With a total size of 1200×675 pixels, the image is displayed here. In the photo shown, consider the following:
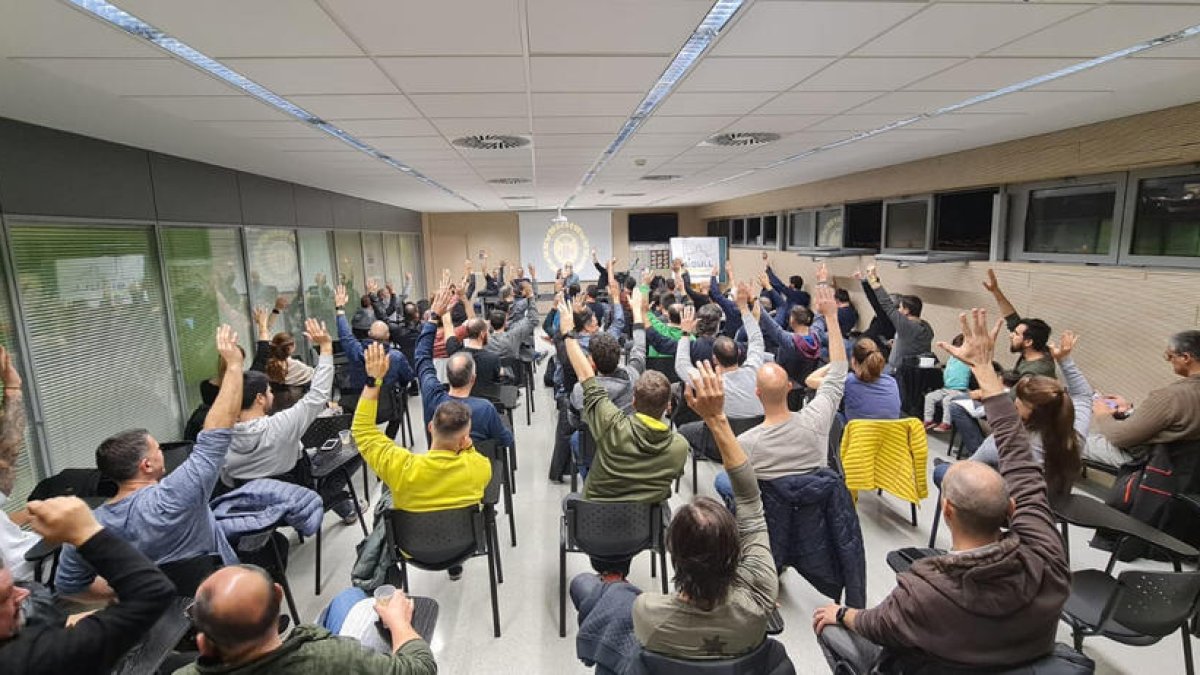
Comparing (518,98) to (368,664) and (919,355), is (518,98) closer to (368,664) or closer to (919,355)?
(368,664)

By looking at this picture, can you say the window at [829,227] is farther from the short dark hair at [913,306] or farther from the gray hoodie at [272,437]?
the gray hoodie at [272,437]

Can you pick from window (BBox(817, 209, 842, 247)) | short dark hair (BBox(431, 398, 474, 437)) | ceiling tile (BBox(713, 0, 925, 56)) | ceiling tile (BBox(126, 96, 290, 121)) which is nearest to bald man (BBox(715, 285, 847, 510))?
short dark hair (BBox(431, 398, 474, 437))

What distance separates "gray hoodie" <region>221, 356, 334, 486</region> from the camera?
9.55 ft

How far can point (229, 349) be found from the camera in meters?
2.29

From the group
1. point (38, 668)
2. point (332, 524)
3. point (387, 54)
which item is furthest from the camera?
point (332, 524)

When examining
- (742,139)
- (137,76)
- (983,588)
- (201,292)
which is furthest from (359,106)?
(983,588)

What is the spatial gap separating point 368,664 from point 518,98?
2.89 m

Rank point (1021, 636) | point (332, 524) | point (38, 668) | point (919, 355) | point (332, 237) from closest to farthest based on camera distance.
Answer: point (38, 668)
point (1021, 636)
point (332, 524)
point (919, 355)
point (332, 237)

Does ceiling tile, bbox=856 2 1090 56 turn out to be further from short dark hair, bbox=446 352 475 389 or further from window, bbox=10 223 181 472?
window, bbox=10 223 181 472

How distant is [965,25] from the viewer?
7.20ft

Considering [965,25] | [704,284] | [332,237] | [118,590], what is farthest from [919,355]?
[332,237]

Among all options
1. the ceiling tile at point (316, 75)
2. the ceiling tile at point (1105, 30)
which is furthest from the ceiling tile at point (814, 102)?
the ceiling tile at point (316, 75)

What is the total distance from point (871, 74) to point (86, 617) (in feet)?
12.3

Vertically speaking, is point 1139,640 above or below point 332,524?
above
